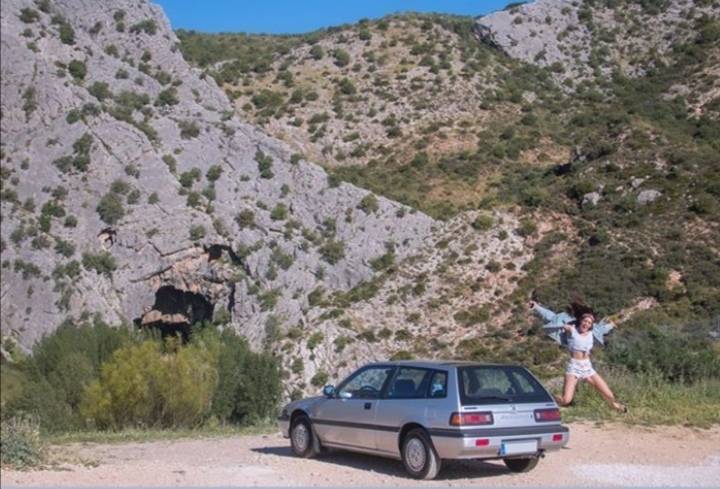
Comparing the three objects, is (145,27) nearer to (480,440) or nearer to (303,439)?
(303,439)

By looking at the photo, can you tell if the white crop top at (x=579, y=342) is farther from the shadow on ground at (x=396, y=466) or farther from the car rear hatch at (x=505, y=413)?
the car rear hatch at (x=505, y=413)

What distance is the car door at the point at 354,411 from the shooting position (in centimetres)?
1168

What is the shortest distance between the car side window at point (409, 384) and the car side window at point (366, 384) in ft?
0.67

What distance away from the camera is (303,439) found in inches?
499

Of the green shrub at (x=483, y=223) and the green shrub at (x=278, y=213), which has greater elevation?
the green shrub at (x=278, y=213)

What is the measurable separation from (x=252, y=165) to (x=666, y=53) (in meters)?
28.9

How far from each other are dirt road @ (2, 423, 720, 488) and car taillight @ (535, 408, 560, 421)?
73 cm

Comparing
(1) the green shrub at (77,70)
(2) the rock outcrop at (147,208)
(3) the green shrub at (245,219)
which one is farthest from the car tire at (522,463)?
(1) the green shrub at (77,70)

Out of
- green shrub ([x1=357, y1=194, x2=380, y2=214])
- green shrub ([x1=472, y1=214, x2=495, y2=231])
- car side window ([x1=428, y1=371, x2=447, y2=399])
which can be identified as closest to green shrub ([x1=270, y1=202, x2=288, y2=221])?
green shrub ([x1=357, y1=194, x2=380, y2=214])

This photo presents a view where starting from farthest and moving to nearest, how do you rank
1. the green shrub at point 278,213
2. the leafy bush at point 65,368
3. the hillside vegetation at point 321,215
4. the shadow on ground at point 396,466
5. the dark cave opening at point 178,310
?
the green shrub at point 278,213 < the dark cave opening at point 178,310 < the hillside vegetation at point 321,215 < the leafy bush at point 65,368 < the shadow on ground at point 396,466

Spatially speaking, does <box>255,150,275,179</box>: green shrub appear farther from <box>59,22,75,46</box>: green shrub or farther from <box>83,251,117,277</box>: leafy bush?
<box>59,22,75,46</box>: green shrub

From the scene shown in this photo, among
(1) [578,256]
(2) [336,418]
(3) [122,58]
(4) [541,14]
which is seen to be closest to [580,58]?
(4) [541,14]

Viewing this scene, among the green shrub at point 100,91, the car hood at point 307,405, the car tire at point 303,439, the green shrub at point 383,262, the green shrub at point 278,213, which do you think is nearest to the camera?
the car tire at point 303,439

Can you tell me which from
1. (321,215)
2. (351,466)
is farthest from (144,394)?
(321,215)
